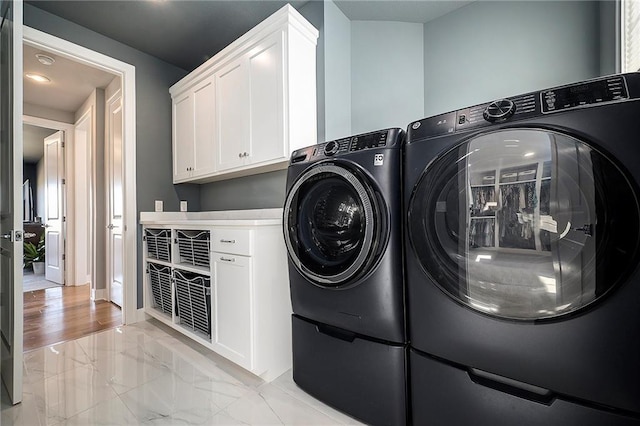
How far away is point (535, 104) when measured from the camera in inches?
33.9

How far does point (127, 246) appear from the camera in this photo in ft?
8.43

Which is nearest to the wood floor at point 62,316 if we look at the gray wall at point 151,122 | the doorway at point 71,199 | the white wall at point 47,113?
the doorway at point 71,199

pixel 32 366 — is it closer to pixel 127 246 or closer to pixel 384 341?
pixel 127 246

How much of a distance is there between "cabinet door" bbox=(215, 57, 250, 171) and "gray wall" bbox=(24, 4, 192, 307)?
2.79 feet

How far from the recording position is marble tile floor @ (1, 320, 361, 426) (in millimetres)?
1300

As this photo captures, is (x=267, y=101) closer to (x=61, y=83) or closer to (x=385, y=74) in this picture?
Answer: (x=385, y=74)

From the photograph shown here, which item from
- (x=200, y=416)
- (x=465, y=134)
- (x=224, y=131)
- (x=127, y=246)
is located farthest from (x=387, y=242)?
(x=127, y=246)

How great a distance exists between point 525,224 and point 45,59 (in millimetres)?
3856

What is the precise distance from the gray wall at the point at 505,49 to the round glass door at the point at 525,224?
1297 mm

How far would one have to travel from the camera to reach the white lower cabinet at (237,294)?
60.4 inches

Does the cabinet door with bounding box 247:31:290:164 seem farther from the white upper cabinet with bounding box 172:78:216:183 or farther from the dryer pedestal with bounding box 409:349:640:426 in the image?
the dryer pedestal with bounding box 409:349:640:426

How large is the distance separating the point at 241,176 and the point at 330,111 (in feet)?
3.38

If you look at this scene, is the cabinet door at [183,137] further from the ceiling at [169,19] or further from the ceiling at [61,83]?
the ceiling at [61,83]

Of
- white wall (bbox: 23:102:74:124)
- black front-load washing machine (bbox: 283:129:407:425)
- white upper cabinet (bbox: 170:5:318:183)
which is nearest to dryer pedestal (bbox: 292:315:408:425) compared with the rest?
black front-load washing machine (bbox: 283:129:407:425)
